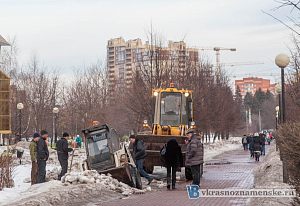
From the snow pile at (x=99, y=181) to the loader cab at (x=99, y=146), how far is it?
6.53 feet

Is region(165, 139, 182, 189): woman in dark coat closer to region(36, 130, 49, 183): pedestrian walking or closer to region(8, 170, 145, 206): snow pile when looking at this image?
region(8, 170, 145, 206): snow pile

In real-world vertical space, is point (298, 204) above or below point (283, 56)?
below

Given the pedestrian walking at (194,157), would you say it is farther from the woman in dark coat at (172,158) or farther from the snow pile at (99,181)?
the snow pile at (99,181)

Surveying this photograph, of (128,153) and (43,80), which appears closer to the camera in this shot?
(128,153)

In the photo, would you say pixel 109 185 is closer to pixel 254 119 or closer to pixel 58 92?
pixel 58 92

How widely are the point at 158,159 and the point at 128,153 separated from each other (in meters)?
3.04

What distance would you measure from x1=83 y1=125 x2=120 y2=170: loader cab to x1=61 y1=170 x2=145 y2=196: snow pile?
1989 mm

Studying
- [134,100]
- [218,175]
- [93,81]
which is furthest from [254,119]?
[218,175]

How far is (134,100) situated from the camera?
39.6 meters

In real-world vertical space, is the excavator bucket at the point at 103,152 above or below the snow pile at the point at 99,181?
above

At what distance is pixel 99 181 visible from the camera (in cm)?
1645

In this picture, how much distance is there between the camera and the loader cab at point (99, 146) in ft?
62.8

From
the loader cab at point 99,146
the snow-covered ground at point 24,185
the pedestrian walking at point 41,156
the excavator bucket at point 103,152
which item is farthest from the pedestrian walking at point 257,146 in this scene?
the pedestrian walking at point 41,156

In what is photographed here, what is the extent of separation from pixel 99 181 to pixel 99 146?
2.93m
